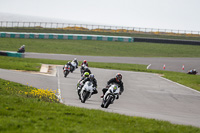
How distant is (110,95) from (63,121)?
5269 millimetres

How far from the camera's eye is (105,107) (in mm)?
14133

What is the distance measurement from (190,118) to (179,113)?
1.21m

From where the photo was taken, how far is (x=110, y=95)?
14102 millimetres

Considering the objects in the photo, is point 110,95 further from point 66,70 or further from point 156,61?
point 156,61

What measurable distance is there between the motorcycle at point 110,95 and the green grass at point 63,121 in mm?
3097

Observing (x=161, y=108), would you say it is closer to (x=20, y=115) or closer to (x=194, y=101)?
(x=194, y=101)

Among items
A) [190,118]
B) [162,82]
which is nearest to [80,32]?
[162,82]

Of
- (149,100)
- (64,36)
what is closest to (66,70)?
(149,100)

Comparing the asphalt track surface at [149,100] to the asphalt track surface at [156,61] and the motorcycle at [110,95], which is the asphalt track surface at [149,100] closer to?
the motorcycle at [110,95]

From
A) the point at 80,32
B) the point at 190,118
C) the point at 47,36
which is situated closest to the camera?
the point at 190,118

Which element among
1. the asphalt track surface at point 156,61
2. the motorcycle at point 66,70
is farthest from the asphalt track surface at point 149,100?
the asphalt track surface at point 156,61

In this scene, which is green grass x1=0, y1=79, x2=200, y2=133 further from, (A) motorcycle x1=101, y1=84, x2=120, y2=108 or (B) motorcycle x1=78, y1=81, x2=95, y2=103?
(B) motorcycle x1=78, y1=81, x2=95, y2=103

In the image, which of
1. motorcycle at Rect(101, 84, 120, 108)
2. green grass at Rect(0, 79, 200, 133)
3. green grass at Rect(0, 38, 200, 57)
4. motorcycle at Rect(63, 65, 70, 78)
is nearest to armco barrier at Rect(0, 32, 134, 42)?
green grass at Rect(0, 38, 200, 57)

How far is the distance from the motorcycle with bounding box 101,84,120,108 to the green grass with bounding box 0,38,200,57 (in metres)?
36.7
